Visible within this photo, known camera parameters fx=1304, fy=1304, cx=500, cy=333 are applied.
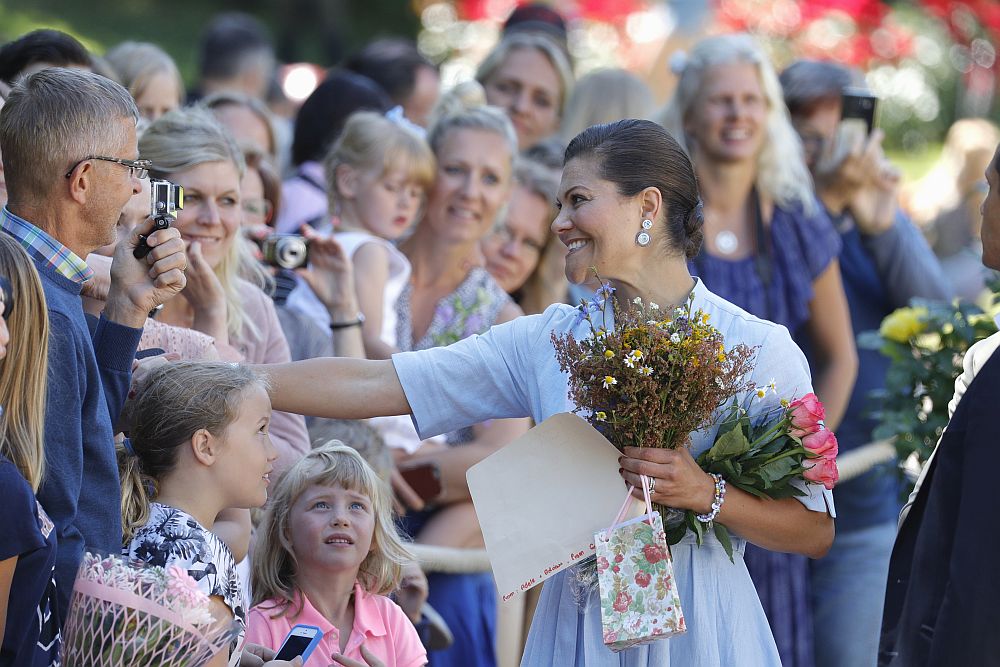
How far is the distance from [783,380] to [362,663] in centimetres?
132

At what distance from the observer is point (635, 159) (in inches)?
131

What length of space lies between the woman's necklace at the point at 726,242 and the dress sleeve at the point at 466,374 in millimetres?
2031

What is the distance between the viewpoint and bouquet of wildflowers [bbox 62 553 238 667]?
8.16 ft

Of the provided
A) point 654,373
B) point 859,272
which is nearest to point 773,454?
point 654,373

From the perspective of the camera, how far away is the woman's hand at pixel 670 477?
299 cm

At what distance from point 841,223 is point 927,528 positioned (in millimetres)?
3512

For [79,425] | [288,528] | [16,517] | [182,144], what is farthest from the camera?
[182,144]

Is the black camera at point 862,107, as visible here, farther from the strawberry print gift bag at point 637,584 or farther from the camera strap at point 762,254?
the strawberry print gift bag at point 637,584

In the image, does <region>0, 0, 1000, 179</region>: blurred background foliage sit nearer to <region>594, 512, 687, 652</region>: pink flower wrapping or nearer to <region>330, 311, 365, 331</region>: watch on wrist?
<region>330, 311, 365, 331</region>: watch on wrist

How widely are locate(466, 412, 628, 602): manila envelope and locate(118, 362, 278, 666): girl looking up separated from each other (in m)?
0.59

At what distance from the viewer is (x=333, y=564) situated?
11.9 feet

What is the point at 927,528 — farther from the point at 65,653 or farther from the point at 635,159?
the point at 65,653

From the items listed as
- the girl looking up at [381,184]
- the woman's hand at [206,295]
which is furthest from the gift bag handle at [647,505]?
the girl looking up at [381,184]

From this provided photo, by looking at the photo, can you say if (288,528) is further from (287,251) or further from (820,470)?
(820,470)
